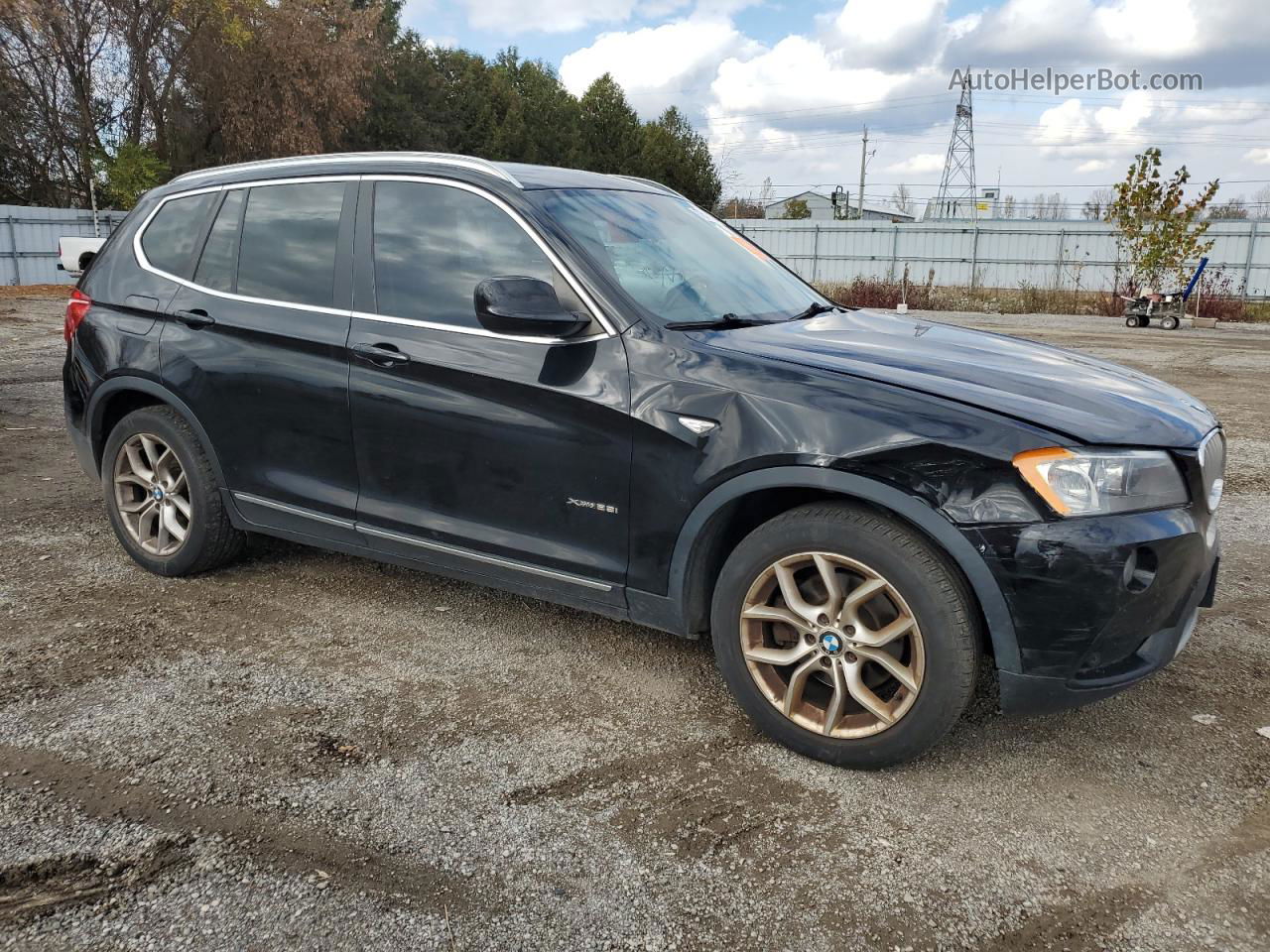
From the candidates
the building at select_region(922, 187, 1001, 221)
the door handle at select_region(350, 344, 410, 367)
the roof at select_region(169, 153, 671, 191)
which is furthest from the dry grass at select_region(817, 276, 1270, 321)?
the building at select_region(922, 187, 1001, 221)

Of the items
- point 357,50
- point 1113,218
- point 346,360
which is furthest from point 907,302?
point 346,360

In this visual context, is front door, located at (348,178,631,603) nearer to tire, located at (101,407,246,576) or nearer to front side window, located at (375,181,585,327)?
front side window, located at (375,181,585,327)

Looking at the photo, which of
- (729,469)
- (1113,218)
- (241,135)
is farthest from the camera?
(241,135)

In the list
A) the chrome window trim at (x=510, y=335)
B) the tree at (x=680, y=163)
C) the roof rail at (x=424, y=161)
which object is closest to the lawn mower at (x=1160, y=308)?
the roof rail at (x=424, y=161)

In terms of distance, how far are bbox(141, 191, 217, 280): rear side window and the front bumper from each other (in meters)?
3.55

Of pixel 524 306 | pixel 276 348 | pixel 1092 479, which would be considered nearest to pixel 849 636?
pixel 1092 479

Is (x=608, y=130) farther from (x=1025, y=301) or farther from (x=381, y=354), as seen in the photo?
(x=381, y=354)

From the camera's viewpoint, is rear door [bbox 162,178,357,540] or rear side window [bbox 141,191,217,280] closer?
rear door [bbox 162,178,357,540]

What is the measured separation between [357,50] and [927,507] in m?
36.4

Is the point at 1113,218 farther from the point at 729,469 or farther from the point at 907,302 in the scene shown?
the point at 729,469

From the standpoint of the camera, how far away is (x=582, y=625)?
4.20 metres

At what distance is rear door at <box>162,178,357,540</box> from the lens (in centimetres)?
394

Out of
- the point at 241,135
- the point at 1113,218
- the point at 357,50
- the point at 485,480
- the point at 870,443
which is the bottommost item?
the point at 485,480

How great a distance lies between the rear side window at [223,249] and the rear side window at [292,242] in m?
0.05
